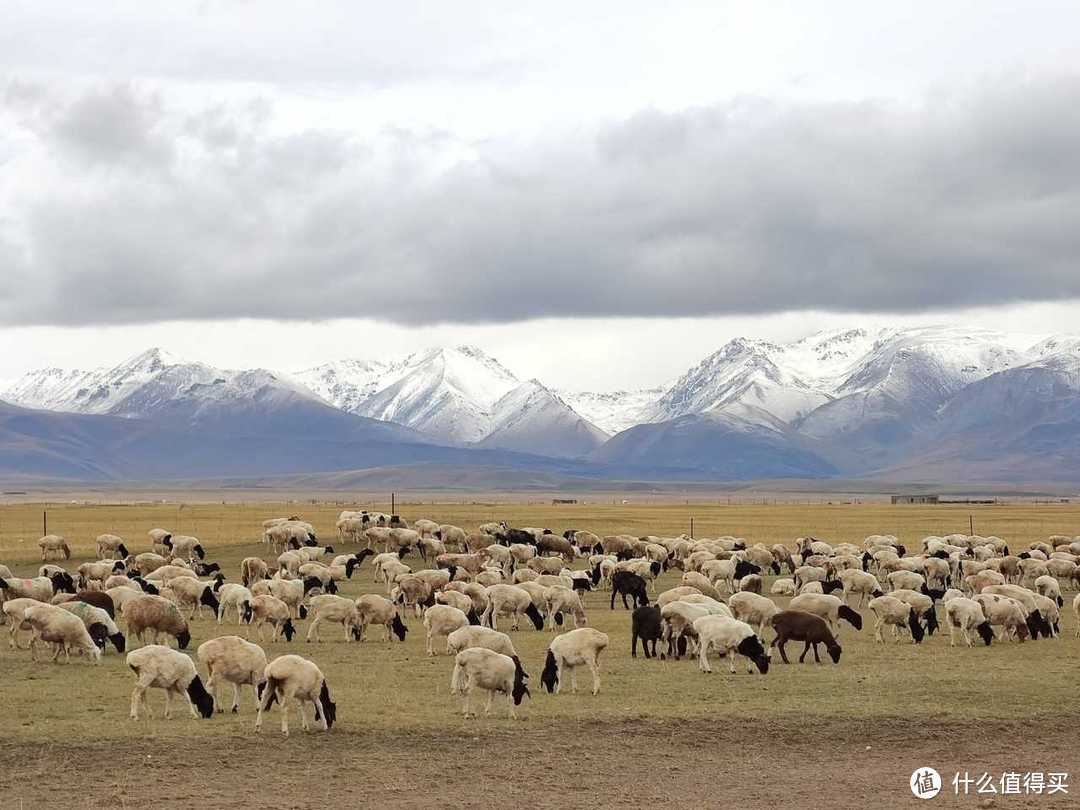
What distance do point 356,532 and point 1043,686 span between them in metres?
40.9

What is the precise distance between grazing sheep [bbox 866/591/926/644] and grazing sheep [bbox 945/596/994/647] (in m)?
0.73

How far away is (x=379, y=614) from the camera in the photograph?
30.7 meters

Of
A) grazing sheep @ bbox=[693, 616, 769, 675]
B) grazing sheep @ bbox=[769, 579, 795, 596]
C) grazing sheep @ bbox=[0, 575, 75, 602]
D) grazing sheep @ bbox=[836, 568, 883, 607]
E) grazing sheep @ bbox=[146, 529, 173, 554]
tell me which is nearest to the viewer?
grazing sheep @ bbox=[693, 616, 769, 675]

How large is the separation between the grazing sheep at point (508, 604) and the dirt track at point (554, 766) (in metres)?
10.9

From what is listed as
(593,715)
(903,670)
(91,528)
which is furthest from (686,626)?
(91,528)

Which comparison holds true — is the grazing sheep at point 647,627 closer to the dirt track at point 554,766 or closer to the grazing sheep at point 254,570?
the dirt track at point 554,766

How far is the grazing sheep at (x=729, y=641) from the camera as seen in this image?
1030 inches

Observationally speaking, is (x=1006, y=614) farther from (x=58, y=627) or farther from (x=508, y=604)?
(x=58, y=627)

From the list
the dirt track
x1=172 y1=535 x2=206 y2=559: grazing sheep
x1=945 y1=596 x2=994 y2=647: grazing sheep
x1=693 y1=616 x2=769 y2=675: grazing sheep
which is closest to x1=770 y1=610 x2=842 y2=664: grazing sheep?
x1=693 y1=616 x2=769 y2=675: grazing sheep

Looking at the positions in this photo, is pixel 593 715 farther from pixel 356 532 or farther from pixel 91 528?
pixel 91 528

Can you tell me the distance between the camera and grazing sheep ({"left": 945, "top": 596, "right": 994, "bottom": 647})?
3066cm

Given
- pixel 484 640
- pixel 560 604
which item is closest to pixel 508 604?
pixel 560 604

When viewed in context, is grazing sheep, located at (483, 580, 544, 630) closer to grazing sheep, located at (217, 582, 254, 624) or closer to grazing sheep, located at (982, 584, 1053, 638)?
grazing sheep, located at (217, 582, 254, 624)

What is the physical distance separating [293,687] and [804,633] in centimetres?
1134
